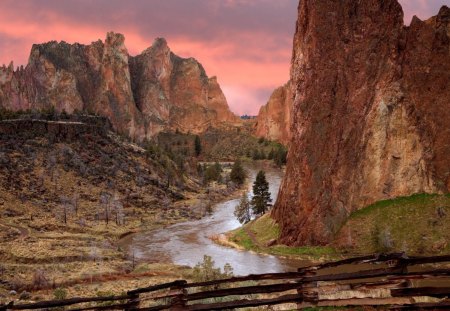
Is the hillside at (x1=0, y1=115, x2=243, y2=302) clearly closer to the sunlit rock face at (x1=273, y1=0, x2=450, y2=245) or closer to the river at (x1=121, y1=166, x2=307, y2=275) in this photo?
the river at (x1=121, y1=166, x2=307, y2=275)

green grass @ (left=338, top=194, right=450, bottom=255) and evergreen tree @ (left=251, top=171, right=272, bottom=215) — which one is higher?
evergreen tree @ (left=251, top=171, right=272, bottom=215)

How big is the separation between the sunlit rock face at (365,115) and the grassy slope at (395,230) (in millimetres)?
1460

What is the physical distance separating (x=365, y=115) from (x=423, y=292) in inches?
2182

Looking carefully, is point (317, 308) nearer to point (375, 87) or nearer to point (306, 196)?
point (306, 196)

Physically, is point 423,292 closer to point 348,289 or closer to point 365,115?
point 348,289

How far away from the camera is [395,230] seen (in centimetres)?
5566

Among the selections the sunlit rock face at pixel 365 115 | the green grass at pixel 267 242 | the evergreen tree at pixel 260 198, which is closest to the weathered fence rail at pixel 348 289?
the green grass at pixel 267 242

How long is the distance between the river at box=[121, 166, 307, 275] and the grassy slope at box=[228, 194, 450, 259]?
388cm

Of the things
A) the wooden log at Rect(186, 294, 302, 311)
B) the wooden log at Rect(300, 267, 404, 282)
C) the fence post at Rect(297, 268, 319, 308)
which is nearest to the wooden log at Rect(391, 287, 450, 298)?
the wooden log at Rect(300, 267, 404, 282)

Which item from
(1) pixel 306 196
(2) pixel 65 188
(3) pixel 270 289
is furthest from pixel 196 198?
(3) pixel 270 289

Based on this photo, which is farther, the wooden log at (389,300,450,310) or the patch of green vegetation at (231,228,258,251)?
the patch of green vegetation at (231,228,258,251)

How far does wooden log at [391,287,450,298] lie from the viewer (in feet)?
33.0

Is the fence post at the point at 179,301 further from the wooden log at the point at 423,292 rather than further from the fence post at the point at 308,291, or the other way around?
the wooden log at the point at 423,292

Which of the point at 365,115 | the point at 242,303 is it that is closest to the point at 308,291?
the point at 242,303
